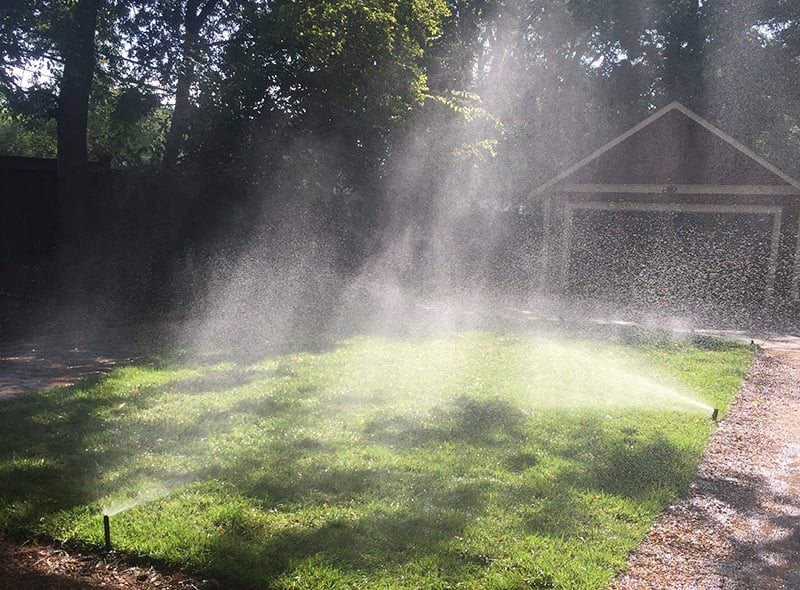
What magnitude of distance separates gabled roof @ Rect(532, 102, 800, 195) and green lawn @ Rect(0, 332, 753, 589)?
33.1 feet

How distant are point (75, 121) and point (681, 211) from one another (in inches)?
555

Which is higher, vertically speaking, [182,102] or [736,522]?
[182,102]

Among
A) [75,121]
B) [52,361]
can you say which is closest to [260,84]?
[75,121]

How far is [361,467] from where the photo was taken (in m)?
4.75

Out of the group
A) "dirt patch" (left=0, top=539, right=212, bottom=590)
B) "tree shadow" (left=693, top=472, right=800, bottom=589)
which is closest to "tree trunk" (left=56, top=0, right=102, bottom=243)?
"dirt patch" (left=0, top=539, right=212, bottom=590)

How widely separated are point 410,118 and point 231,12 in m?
4.81

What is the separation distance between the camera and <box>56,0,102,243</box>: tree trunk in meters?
13.4

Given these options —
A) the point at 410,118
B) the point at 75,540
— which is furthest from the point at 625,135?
the point at 75,540

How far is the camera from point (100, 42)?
54.6ft

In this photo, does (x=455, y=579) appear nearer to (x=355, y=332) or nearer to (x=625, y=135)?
(x=355, y=332)

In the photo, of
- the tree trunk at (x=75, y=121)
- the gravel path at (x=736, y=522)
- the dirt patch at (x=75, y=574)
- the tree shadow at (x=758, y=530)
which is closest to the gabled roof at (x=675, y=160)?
the gravel path at (x=736, y=522)

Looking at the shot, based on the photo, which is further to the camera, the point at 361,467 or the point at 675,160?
the point at 675,160

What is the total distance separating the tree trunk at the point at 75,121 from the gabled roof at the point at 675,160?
1162 cm

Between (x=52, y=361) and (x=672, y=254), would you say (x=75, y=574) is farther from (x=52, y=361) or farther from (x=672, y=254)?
(x=672, y=254)
